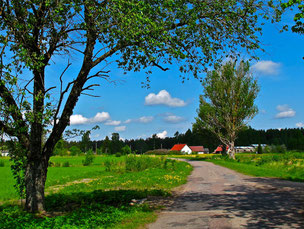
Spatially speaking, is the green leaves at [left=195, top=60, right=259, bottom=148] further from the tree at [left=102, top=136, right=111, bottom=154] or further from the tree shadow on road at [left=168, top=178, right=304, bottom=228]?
the tree at [left=102, top=136, right=111, bottom=154]

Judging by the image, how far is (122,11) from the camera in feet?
24.8

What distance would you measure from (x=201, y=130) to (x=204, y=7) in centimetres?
4233

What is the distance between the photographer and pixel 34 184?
8.40 meters

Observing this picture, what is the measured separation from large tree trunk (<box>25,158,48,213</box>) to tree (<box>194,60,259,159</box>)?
116ft

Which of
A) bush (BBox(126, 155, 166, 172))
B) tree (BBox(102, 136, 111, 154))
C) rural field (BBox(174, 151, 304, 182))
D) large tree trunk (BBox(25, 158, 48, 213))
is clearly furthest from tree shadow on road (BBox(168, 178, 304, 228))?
tree (BBox(102, 136, 111, 154))

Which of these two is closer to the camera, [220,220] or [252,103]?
[220,220]

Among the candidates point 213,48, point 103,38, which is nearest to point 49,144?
point 103,38

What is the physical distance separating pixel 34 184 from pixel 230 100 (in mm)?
37532

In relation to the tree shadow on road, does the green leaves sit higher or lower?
higher

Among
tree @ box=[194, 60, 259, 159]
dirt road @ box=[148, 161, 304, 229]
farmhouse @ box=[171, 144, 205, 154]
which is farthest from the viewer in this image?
farmhouse @ box=[171, 144, 205, 154]

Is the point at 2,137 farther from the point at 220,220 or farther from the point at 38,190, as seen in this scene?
the point at 220,220

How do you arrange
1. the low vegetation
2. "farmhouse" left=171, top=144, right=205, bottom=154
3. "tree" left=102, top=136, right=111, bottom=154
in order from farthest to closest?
1. "tree" left=102, top=136, right=111, bottom=154
2. "farmhouse" left=171, top=144, right=205, bottom=154
3. the low vegetation

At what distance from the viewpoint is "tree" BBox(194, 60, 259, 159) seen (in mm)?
41719

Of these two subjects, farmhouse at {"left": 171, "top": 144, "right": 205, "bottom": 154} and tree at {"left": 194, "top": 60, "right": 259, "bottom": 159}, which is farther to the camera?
farmhouse at {"left": 171, "top": 144, "right": 205, "bottom": 154}
